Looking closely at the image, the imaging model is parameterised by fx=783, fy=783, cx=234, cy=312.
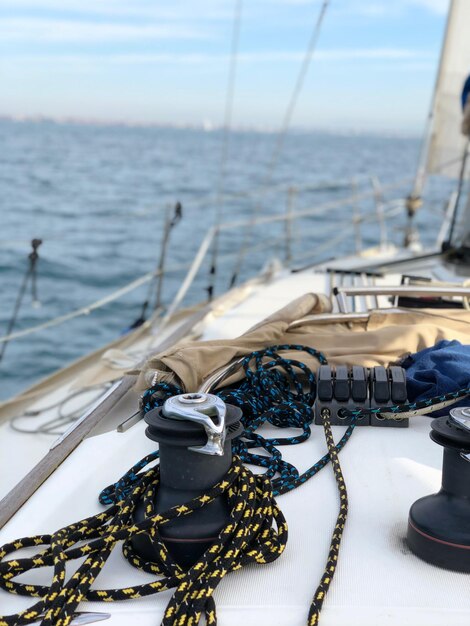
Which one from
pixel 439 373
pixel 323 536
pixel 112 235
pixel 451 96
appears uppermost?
pixel 451 96

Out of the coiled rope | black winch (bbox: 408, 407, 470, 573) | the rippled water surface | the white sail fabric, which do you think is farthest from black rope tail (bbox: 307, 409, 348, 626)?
the white sail fabric

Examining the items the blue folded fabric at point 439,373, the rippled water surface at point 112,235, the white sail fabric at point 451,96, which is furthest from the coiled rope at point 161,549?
the white sail fabric at point 451,96

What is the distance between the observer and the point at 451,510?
99 centimetres

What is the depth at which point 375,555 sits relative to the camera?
105cm

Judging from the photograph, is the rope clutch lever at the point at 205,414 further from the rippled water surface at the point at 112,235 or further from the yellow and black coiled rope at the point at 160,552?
the rippled water surface at the point at 112,235

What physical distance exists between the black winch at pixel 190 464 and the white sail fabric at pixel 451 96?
3.51 metres

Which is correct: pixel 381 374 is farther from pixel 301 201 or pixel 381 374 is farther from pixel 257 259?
pixel 301 201

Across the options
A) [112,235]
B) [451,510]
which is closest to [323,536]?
[451,510]

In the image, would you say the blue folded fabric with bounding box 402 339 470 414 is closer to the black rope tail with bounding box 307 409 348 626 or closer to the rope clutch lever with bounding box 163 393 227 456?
the black rope tail with bounding box 307 409 348 626

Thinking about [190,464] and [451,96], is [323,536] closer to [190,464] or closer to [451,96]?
[190,464]

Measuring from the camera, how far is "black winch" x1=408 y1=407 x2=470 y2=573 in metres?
0.98

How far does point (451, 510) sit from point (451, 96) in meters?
3.61

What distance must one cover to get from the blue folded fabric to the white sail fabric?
9.25 ft

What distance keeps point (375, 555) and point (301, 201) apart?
51.4 feet
